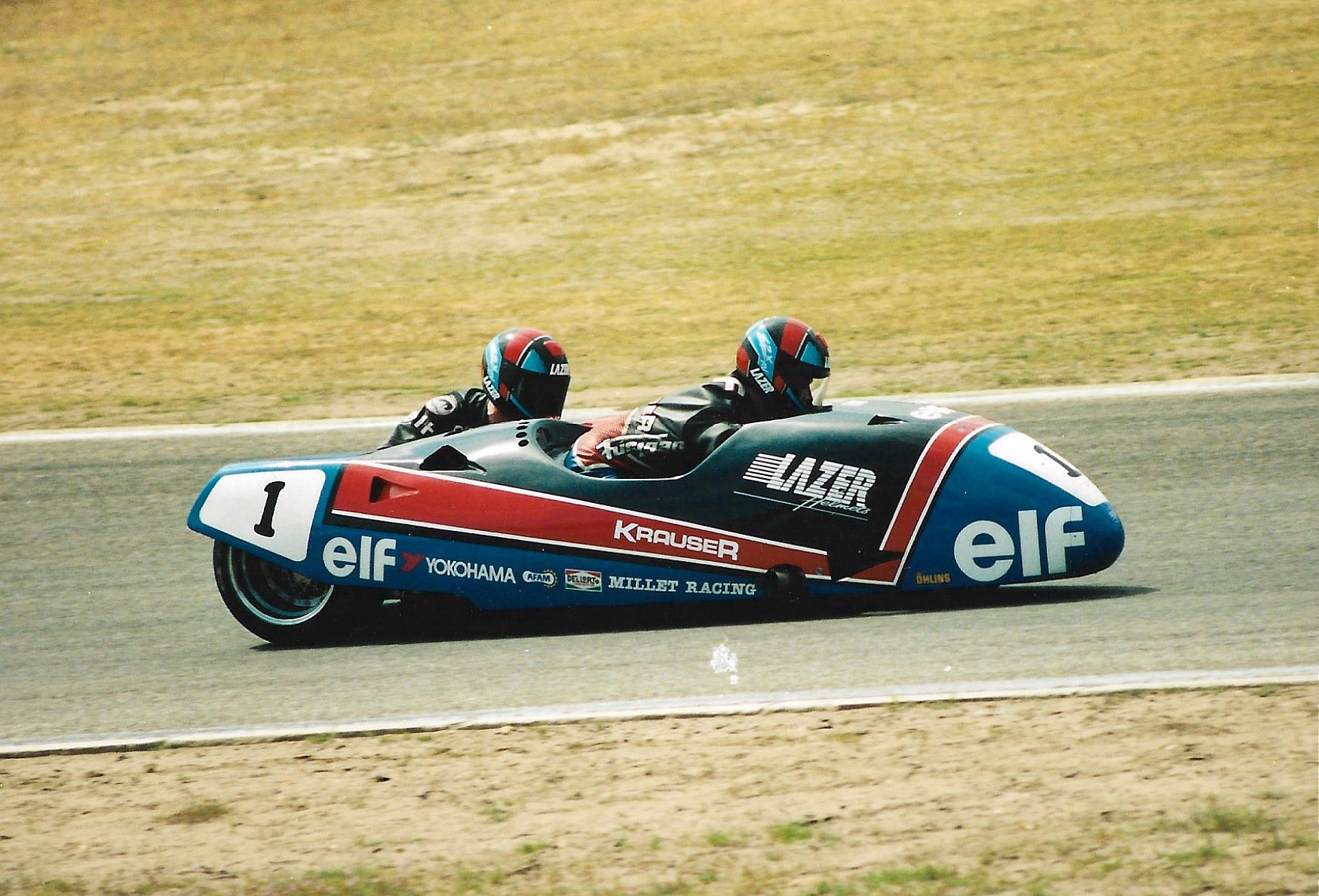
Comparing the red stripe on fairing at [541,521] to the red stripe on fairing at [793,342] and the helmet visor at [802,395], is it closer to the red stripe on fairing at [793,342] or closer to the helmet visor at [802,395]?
the helmet visor at [802,395]

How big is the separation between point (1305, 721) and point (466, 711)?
2.76 metres

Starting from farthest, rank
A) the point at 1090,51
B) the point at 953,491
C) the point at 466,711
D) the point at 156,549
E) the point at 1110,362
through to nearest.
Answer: the point at 1090,51 < the point at 1110,362 < the point at 156,549 < the point at 953,491 < the point at 466,711

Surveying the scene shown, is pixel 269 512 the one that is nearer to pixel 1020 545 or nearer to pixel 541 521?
pixel 541 521

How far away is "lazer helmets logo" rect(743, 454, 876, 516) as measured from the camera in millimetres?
6234

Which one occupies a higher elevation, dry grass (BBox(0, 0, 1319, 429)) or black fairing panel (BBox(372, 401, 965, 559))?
dry grass (BBox(0, 0, 1319, 429))

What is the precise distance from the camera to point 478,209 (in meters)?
17.5

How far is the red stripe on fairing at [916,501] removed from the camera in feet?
20.3

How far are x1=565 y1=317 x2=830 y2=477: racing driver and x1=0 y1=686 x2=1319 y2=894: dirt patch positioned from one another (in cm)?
159

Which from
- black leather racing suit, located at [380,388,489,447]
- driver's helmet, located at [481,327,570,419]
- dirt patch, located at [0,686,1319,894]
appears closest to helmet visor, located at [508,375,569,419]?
driver's helmet, located at [481,327,570,419]

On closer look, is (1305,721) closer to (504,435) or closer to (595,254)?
(504,435)

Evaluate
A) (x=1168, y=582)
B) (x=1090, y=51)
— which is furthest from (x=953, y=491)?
(x=1090, y=51)

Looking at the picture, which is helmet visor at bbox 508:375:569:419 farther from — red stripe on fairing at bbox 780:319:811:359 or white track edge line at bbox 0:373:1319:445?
white track edge line at bbox 0:373:1319:445

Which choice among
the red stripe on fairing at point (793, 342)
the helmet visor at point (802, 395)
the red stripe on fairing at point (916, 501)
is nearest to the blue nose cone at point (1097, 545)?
the red stripe on fairing at point (916, 501)

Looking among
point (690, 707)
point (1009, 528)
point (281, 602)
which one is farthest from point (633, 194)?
point (690, 707)
